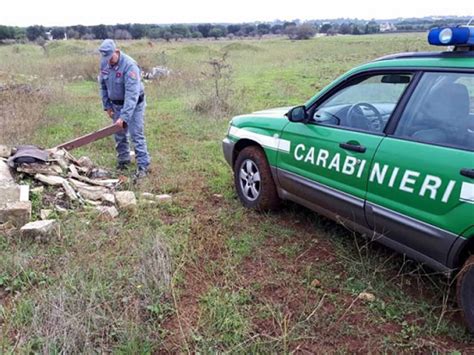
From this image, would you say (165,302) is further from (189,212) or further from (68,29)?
(68,29)

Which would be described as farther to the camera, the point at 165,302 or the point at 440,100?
the point at 165,302

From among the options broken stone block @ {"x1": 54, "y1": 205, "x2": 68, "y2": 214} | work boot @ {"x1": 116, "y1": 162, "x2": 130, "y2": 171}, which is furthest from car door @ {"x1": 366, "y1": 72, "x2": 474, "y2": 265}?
work boot @ {"x1": 116, "y1": 162, "x2": 130, "y2": 171}

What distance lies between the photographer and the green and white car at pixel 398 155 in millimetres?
2627

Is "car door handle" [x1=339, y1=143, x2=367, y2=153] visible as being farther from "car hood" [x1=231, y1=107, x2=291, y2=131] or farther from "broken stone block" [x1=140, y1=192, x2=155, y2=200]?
"broken stone block" [x1=140, y1=192, x2=155, y2=200]

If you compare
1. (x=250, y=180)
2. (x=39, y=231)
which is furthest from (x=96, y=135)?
(x=250, y=180)

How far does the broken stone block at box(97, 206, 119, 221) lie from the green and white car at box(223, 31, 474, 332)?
5.85 feet

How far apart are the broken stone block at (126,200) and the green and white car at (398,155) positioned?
168cm

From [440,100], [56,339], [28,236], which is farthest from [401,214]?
[28,236]

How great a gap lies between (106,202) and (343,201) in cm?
267

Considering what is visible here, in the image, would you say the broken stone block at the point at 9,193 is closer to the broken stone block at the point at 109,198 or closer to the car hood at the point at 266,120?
the broken stone block at the point at 109,198

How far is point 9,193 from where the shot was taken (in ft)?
14.3

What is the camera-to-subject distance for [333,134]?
350 centimetres

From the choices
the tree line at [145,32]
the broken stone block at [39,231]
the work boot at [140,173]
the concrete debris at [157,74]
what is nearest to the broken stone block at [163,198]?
the work boot at [140,173]

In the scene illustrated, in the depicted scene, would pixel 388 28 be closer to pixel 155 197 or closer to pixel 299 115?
pixel 299 115
